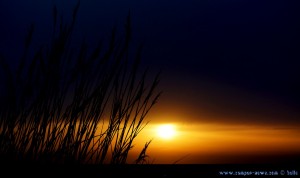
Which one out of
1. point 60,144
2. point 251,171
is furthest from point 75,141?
point 251,171

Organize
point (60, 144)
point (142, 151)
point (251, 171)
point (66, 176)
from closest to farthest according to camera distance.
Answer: point (66, 176)
point (60, 144)
point (142, 151)
point (251, 171)

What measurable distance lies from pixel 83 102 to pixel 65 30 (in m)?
0.36

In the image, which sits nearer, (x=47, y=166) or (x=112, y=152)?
(x=47, y=166)

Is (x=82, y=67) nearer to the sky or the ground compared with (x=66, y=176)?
nearer to the sky

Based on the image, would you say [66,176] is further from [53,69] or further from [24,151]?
[53,69]

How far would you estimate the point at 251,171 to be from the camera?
16.6m

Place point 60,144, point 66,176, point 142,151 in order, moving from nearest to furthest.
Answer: point 66,176, point 60,144, point 142,151

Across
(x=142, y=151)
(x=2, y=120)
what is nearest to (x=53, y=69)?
(x=2, y=120)

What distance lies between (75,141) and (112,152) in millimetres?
224

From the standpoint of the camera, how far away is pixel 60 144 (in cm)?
190

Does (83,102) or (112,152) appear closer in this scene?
(83,102)

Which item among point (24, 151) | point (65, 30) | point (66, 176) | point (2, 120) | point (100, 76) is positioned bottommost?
point (66, 176)

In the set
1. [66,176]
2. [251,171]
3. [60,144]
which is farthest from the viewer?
[251,171]

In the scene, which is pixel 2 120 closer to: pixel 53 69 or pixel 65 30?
pixel 53 69
